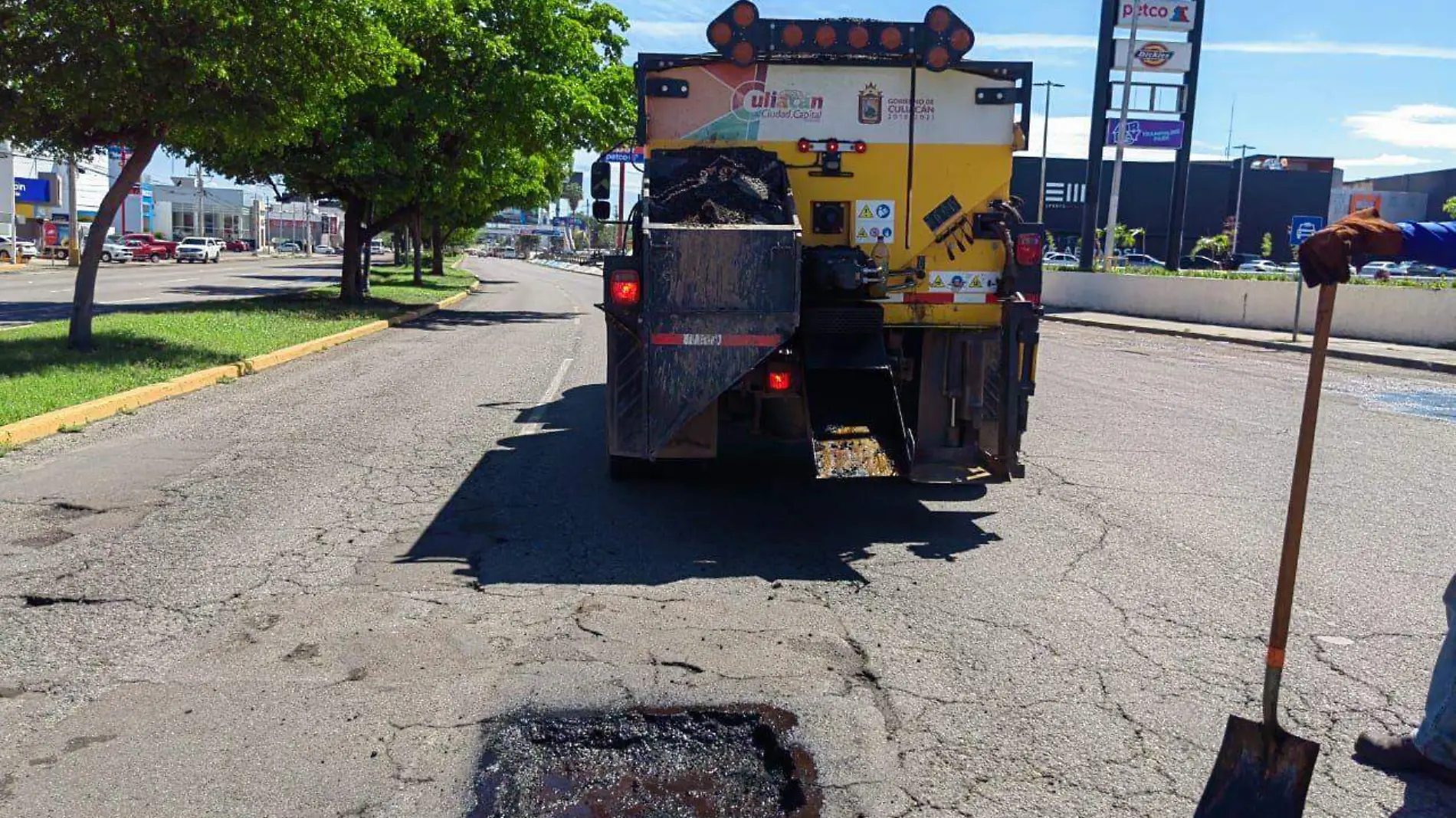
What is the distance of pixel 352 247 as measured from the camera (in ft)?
91.6

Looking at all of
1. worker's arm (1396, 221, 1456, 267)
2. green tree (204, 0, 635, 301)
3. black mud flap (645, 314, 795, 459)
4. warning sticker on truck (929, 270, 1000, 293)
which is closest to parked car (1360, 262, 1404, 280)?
green tree (204, 0, 635, 301)

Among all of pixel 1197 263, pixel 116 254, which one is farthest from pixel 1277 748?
pixel 116 254

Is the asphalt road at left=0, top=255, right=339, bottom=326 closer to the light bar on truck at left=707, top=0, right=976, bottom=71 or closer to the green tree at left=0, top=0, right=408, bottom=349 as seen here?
the green tree at left=0, top=0, right=408, bottom=349

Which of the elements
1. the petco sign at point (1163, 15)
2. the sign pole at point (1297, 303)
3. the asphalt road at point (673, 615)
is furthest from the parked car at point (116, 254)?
the asphalt road at point (673, 615)

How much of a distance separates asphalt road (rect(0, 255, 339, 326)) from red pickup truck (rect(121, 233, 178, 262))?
21.6ft

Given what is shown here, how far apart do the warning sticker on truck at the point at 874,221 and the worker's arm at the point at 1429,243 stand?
13.7ft

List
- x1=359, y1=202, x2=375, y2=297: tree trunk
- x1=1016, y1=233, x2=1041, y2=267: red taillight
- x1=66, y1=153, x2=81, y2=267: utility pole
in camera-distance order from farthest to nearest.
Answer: x1=66, y1=153, x2=81, y2=267: utility pole < x1=359, y1=202, x2=375, y2=297: tree trunk < x1=1016, y1=233, x2=1041, y2=267: red taillight

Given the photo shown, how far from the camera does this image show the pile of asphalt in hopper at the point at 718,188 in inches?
276

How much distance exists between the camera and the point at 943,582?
6270 mm

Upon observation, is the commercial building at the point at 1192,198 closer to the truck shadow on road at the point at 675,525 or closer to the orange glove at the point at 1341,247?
the truck shadow on road at the point at 675,525

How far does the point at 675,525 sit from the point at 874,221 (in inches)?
94.5

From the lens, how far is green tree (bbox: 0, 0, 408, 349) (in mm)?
13195

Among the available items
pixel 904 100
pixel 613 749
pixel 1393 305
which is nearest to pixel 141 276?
pixel 1393 305

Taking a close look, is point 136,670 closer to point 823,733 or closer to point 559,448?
point 823,733
